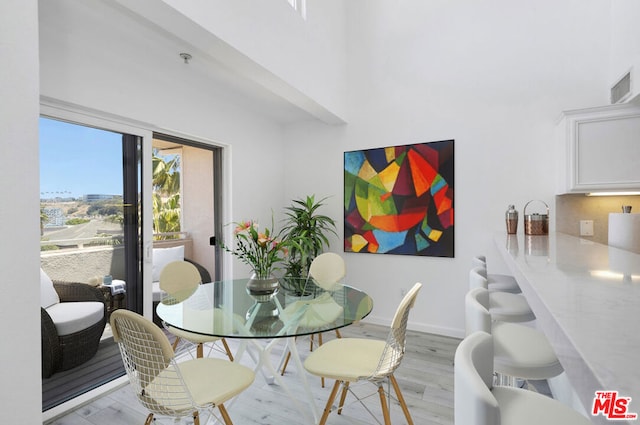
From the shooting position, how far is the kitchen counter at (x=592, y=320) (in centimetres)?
43

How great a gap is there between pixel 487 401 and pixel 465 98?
3.44 m

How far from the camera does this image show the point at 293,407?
7.44 feet

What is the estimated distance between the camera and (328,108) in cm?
359

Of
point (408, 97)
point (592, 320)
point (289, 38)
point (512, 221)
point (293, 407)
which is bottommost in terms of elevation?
point (293, 407)

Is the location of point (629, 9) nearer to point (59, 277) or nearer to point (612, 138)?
point (612, 138)

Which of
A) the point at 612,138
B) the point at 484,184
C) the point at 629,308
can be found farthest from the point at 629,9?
the point at 629,308

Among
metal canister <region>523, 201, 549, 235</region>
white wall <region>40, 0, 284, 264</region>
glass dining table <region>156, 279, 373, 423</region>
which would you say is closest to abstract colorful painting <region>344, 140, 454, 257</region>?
metal canister <region>523, 201, 549, 235</region>

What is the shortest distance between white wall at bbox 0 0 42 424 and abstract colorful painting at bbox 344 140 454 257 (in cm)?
307

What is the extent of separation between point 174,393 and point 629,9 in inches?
154

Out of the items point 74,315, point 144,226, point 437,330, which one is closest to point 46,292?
point 74,315

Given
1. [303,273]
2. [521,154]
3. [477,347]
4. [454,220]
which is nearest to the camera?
[477,347]

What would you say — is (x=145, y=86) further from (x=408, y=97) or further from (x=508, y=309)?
(x=508, y=309)

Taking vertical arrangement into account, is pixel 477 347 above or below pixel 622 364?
below

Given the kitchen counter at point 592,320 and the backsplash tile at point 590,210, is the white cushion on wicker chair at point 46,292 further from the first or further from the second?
the backsplash tile at point 590,210
